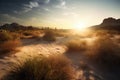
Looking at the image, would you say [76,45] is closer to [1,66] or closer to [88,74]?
[88,74]

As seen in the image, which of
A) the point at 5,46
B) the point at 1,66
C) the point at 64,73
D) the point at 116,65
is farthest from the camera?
the point at 5,46

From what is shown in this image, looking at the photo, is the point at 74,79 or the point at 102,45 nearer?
the point at 74,79

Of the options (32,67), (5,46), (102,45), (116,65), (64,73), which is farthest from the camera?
(102,45)

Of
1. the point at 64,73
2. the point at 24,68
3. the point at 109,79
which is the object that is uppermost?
the point at 24,68

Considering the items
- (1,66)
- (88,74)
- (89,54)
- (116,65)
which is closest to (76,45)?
(89,54)

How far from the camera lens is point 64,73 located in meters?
4.84

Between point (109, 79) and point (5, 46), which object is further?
point (5, 46)

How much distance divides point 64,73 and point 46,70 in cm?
83

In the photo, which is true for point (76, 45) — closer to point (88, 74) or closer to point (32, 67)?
point (88, 74)

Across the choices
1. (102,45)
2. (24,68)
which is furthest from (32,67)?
(102,45)

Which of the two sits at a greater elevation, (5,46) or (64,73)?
(5,46)

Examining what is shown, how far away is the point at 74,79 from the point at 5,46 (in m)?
4.16

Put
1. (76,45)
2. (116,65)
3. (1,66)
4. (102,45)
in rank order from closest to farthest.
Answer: (1,66) → (116,65) → (102,45) → (76,45)

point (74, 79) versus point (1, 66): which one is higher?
point (1, 66)
